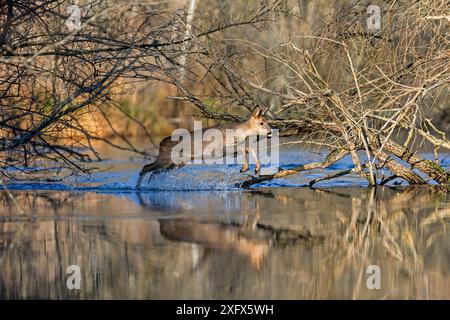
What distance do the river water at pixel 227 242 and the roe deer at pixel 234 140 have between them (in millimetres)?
1269

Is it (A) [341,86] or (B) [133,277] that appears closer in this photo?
(B) [133,277]

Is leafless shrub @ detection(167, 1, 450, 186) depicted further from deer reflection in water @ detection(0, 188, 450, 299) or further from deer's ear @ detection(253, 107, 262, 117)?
deer reflection in water @ detection(0, 188, 450, 299)

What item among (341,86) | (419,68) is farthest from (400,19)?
(341,86)

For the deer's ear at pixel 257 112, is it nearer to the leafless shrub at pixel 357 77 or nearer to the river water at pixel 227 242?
the leafless shrub at pixel 357 77

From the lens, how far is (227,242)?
944 cm

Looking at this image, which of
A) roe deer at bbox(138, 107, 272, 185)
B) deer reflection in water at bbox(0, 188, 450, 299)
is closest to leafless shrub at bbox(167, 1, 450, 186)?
roe deer at bbox(138, 107, 272, 185)

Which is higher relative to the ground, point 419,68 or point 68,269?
point 419,68

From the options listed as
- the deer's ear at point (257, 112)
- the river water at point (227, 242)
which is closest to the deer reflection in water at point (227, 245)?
the river water at point (227, 242)

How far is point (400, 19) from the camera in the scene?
526 inches

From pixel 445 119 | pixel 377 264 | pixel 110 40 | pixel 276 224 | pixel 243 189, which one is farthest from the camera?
pixel 445 119

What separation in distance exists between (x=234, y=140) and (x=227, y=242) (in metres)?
7.42

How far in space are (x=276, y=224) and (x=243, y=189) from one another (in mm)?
4028
